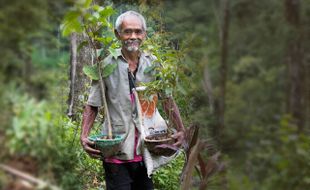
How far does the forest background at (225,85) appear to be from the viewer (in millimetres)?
1711

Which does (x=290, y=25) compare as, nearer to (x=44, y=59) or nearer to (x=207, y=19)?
(x=207, y=19)

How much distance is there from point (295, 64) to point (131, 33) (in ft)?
5.48

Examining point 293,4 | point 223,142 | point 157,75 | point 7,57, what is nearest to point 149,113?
point 157,75

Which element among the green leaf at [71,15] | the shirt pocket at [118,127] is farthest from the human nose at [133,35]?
the green leaf at [71,15]

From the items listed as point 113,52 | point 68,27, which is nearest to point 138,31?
point 113,52

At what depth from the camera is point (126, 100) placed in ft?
11.7

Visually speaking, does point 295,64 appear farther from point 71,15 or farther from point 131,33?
point 131,33

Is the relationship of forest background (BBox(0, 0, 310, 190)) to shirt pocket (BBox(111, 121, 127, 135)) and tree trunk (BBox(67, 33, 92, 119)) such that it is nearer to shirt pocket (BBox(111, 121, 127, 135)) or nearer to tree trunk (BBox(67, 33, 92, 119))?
shirt pocket (BBox(111, 121, 127, 135))

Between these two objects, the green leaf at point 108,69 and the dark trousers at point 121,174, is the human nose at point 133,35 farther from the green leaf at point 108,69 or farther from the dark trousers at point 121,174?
the dark trousers at point 121,174

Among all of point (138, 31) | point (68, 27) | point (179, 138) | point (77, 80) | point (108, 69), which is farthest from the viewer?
point (77, 80)

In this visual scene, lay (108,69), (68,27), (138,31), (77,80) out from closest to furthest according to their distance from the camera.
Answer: (68,27)
(108,69)
(138,31)
(77,80)

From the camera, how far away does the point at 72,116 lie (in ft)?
22.3

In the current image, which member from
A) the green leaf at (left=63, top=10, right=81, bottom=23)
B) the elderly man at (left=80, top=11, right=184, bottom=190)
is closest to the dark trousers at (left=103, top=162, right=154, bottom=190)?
the elderly man at (left=80, top=11, right=184, bottom=190)

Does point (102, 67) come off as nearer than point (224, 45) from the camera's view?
No
